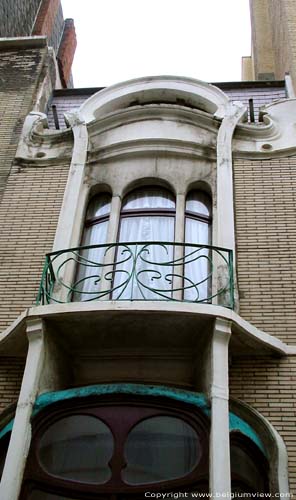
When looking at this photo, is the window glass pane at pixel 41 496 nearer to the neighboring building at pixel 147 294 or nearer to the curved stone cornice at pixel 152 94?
the neighboring building at pixel 147 294

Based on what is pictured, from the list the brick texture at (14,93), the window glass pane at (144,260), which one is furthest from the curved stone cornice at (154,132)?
the brick texture at (14,93)

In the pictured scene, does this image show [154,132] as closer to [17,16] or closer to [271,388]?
[271,388]

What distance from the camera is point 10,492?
207 inches

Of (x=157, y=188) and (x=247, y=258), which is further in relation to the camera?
(x=157, y=188)

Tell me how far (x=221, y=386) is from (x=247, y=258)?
7.34ft

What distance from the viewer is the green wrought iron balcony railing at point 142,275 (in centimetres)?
706

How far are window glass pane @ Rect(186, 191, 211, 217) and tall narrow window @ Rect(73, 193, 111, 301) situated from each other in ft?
3.90

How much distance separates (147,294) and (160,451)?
2013 mm

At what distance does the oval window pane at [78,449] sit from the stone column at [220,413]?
1.01m

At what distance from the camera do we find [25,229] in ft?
27.2

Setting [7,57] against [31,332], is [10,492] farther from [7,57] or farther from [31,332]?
[7,57]

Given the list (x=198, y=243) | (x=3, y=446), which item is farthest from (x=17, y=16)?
(x=3, y=446)

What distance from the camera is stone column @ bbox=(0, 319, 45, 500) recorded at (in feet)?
17.4

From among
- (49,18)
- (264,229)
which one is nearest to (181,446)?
(264,229)
